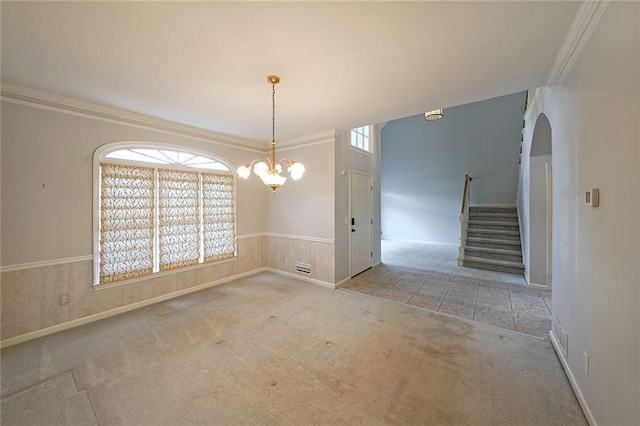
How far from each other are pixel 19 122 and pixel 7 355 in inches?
92.9

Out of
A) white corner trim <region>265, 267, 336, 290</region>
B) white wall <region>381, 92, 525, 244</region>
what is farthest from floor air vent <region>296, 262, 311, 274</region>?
white wall <region>381, 92, 525, 244</region>

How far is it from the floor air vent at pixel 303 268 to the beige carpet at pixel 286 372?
1.32 m

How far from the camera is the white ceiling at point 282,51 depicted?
5.12ft

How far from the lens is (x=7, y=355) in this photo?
232cm

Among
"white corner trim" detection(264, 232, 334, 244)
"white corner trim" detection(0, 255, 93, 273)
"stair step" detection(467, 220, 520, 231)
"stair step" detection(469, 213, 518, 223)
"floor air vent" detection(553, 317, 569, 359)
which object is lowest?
"floor air vent" detection(553, 317, 569, 359)

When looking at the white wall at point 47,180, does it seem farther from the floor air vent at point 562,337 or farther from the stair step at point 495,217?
the stair step at point 495,217

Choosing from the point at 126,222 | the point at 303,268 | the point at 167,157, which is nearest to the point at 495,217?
the point at 303,268

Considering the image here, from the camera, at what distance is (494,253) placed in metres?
5.18

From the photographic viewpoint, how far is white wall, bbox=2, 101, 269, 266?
2.49m

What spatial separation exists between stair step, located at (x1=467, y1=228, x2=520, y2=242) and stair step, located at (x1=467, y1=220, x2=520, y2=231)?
0.58 ft

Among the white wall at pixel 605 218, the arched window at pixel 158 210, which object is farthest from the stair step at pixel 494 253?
the arched window at pixel 158 210

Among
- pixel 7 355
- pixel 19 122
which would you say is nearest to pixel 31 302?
pixel 7 355

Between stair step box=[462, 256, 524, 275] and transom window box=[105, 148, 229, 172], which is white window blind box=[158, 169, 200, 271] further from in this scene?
stair step box=[462, 256, 524, 275]

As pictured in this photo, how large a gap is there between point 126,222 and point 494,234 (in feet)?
23.8
